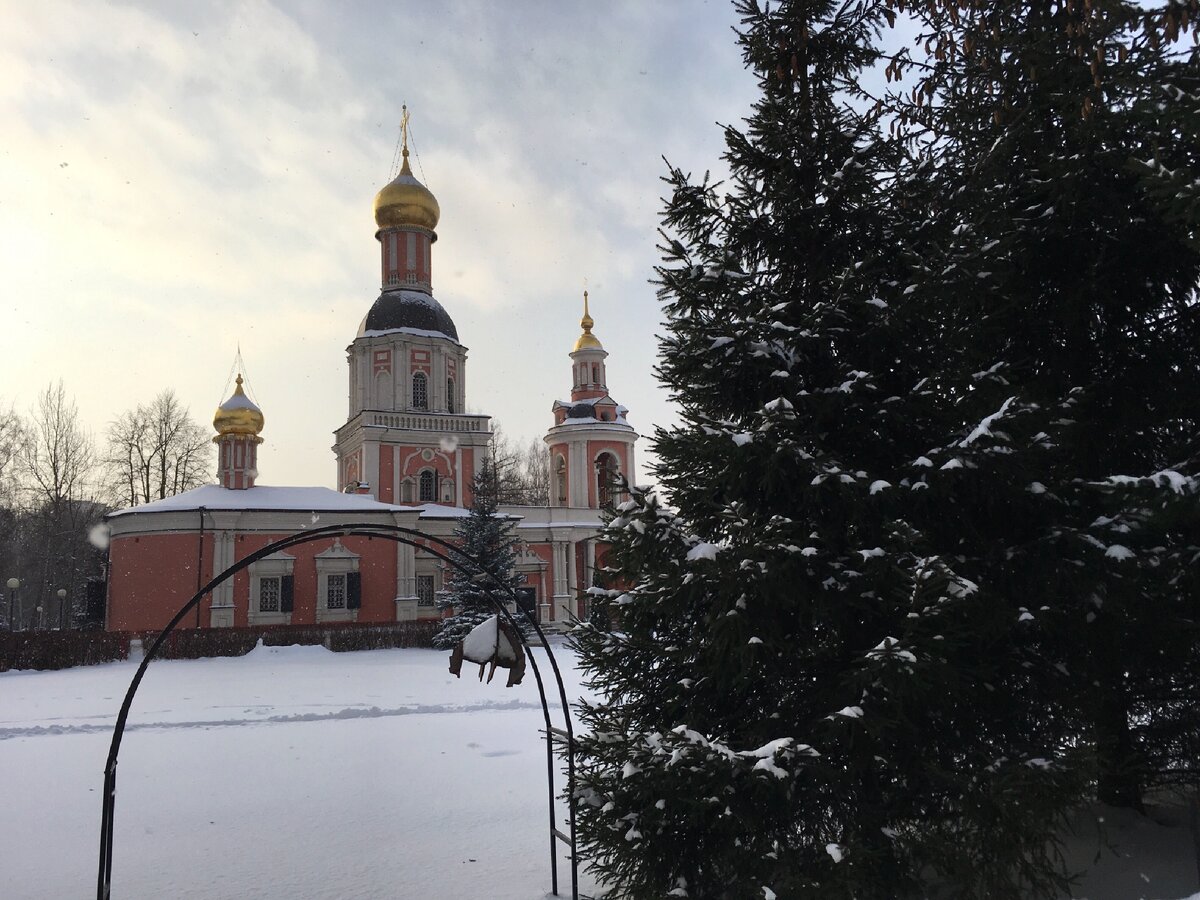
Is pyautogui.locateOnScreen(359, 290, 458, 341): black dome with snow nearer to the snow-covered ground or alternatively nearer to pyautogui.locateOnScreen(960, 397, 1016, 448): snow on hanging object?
the snow-covered ground

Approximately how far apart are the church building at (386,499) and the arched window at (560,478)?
0.30 feet

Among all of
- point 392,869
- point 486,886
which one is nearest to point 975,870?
point 486,886

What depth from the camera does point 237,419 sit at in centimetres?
3266

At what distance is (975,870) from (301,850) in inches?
214

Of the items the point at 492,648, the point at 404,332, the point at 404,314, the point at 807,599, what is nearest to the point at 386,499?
the point at 404,332

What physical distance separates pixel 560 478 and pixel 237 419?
13832mm

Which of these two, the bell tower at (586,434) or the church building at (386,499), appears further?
the bell tower at (586,434)

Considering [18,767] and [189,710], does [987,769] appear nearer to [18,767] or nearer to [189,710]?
[18,767]

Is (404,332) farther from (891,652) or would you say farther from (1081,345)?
(891,652)

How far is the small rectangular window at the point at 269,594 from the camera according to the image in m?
29.8

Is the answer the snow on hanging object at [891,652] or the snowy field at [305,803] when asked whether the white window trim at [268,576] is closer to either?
the snowy field at [305,803]

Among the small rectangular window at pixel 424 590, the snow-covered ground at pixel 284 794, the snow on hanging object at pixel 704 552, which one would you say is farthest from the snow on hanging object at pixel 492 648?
the small rectangular window at pixel 424 590

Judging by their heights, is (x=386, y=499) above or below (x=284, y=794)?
above

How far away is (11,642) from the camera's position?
2158 cm
